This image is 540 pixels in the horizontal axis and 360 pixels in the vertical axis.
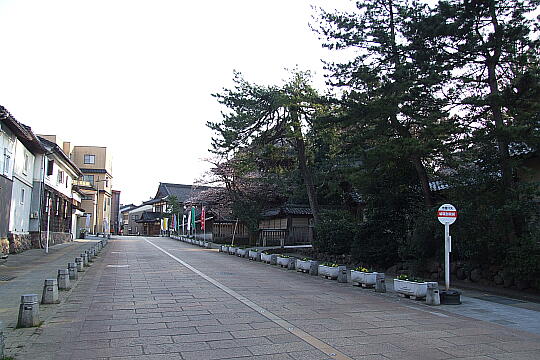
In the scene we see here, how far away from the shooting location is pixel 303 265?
62.5ft

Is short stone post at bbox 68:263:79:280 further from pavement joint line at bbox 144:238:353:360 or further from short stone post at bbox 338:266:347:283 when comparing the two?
short stone post at bbox 338:266:347:283

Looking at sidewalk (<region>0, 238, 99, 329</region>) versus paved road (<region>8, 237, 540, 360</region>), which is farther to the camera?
sidewalk (<region>0, 238, 99, 329</region>)

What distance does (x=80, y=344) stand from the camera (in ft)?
22.4

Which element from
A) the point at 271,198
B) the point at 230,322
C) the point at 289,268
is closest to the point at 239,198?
the point at 271,198

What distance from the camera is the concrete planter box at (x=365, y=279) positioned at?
14114 millimetres

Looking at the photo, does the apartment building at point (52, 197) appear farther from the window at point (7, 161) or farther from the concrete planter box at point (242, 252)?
the concrete planter box at point (242, 252)

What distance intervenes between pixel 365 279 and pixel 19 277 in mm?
11636

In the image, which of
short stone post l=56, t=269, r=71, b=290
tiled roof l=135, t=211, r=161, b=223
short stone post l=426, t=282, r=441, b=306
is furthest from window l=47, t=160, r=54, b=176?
tiled roof l=135, t=211, r=161, b=223

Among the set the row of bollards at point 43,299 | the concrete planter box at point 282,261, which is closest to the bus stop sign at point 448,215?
the concrete planter box at point 282,261

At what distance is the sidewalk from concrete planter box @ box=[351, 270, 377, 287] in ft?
30.9

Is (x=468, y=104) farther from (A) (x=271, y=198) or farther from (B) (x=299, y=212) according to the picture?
(A) (x=271, y=198)

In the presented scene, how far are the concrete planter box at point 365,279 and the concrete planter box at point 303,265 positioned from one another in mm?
4151

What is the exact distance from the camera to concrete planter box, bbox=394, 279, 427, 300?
39.0 ft

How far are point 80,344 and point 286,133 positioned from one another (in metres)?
18.5
